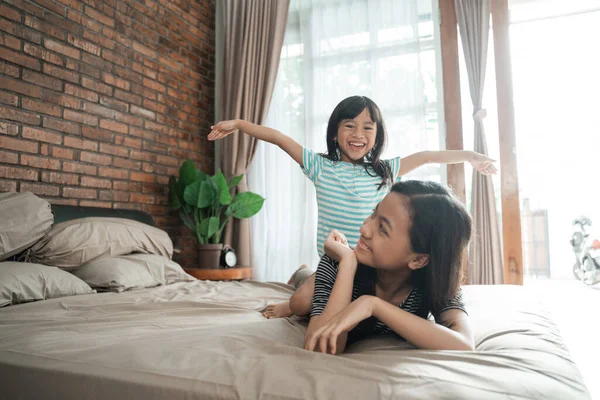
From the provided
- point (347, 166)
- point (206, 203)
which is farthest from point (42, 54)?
point (347, 166)

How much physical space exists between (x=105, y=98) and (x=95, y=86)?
0.33 feet

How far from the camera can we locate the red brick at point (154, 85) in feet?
10.8

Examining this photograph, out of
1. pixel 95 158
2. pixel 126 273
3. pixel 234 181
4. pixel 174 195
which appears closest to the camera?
pixel 126 273

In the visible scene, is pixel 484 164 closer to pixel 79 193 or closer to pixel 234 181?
pixel 234 181

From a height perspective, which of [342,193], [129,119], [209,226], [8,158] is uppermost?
[129,119]

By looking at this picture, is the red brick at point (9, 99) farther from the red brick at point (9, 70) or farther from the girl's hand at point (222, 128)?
the girl's hand at point (222, 128)

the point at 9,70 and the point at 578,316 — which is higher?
the point at 9,70

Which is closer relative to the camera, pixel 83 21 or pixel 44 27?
pixel 44 27

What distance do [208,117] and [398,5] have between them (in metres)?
1.81

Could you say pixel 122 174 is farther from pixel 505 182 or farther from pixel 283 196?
pixel 505 182

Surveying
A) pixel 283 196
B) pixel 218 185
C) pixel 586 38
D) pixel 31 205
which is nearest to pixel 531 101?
pixel 586 38

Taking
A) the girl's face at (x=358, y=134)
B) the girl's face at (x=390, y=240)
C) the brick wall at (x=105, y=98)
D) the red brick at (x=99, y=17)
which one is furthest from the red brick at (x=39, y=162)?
the girl's face at (x=390, y=240)

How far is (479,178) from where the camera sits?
3117 millimetres

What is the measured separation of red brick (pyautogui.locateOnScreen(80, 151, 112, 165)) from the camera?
275 cm
